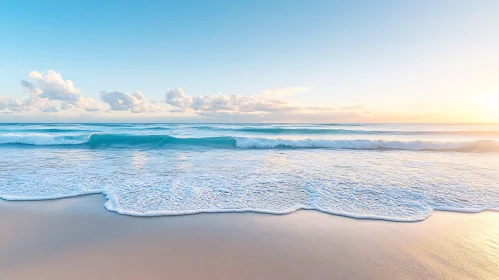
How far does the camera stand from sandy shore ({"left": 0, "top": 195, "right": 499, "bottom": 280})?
2.29 metres

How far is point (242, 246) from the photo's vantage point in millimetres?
2754

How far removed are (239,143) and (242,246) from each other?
12762mm

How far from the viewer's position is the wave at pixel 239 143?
46.0ft

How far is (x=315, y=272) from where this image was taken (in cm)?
228

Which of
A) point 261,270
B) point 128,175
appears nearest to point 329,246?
point 261,270

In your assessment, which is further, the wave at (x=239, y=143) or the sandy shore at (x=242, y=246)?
the wave at (x=239, y=143)

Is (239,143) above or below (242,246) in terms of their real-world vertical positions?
below

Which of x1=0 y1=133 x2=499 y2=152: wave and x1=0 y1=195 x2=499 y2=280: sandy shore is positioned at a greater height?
x1=0 y1=195 x2=499 y2=280: sandy shore

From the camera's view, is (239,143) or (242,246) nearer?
(242,246)

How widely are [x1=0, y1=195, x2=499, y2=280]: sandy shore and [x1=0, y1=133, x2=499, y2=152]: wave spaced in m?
11.1

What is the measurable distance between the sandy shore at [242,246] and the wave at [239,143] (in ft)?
36.5

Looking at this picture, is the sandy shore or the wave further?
the wave

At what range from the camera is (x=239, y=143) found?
15461 millimetres

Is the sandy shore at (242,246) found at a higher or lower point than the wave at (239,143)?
higher
